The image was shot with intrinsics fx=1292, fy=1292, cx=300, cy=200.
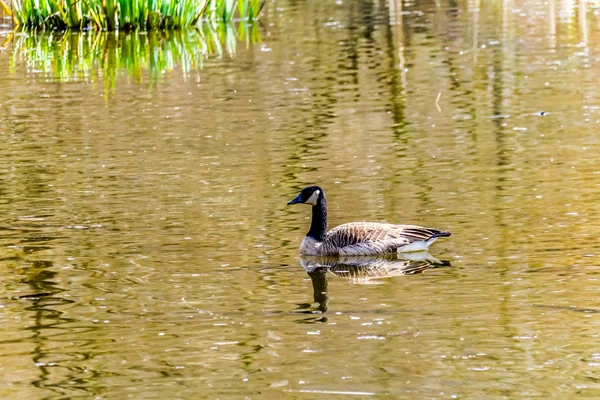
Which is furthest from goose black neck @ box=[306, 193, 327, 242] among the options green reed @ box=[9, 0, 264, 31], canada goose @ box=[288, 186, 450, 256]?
green reed @ box=[9, 0, 264, 31]

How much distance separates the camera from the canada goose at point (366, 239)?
980 cm

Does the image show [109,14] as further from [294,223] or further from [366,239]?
[366,239]

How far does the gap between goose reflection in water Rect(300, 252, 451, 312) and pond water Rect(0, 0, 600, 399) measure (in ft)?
0.10

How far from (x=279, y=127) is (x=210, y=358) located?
9086 mm

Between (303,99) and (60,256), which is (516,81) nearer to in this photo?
(303,99)

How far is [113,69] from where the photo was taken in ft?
74.8

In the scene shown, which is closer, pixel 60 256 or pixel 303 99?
pixel 60 256

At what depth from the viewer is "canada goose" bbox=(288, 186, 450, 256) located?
9.80m

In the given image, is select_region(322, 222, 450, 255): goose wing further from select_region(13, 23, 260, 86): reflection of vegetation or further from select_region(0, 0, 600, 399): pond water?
select_region(13, 23, 260, 86): reflection of vegetation

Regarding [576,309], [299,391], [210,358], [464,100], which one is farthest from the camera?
[464,100]

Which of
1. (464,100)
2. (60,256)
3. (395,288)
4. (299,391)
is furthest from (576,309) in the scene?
(464,100)

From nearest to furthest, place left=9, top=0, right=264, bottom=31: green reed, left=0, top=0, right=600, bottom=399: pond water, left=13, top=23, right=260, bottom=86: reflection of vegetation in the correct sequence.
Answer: left=0, top=0, right=600, bottom=399: pond water → left=13, top=23, right=260, bottom=86: reflection of vegetation → left=9, top=0, right=264, bottom=31: green reed

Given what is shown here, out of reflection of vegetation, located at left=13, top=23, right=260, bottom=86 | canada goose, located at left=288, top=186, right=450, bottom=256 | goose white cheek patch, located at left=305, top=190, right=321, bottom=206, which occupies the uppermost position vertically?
goose white cheek patch, located at left=305, top=190, right=321, bottom=206

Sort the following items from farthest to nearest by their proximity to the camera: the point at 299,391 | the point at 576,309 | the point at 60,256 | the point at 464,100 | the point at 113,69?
the point at 113,69
the point at 464,100
the point at 60,256
the point at 576,309
the point at 299,391
